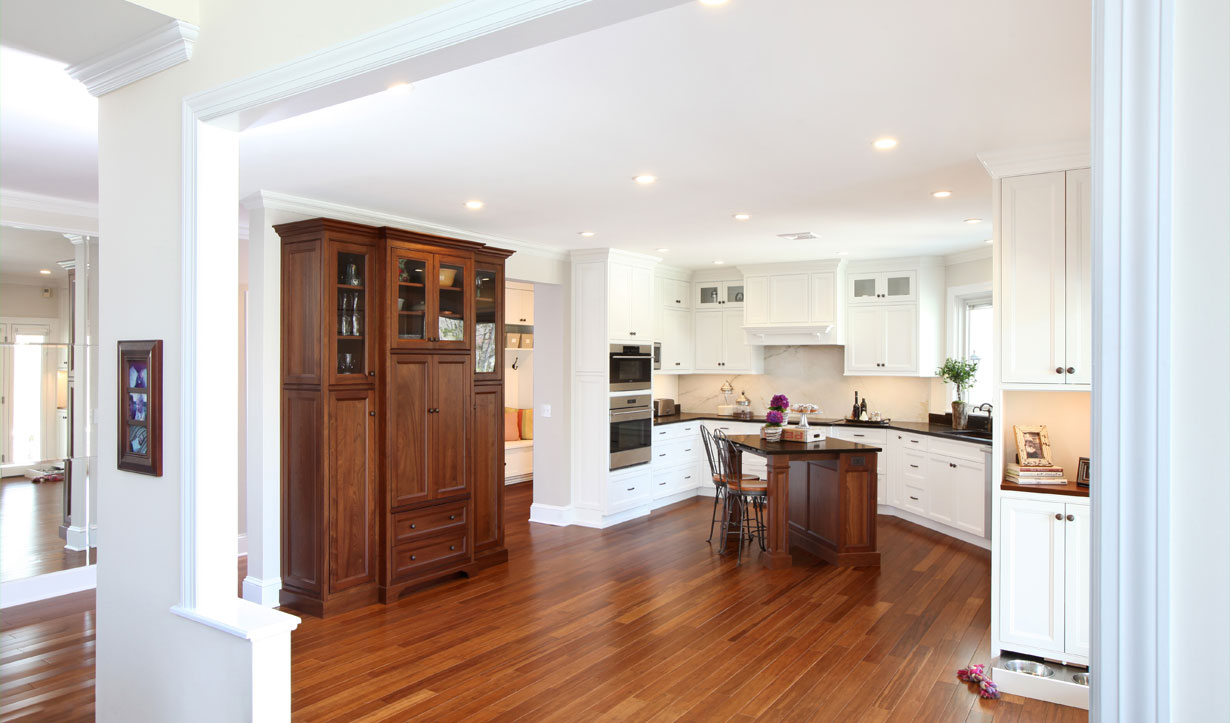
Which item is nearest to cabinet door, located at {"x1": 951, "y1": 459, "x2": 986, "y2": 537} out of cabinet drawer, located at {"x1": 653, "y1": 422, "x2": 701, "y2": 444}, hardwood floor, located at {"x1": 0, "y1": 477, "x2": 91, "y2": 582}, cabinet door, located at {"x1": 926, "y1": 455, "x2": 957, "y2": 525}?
cabinet door, located at {"x1": 926, "y1": 455, "x2": 957, "y2": 525}

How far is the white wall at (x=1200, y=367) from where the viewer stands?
0.93 m

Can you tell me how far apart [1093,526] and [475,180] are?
3766mm

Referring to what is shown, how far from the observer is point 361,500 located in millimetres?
4723

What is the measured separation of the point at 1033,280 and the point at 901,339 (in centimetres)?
378

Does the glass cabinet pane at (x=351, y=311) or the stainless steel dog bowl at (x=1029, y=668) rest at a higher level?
the glass cabinet pane at (x=351, y=311)

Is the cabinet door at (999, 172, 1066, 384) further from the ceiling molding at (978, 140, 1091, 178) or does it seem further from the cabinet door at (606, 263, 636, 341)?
the cabinet door at (606, 263, 636, 341)

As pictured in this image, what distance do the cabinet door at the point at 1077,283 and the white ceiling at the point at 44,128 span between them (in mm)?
4361

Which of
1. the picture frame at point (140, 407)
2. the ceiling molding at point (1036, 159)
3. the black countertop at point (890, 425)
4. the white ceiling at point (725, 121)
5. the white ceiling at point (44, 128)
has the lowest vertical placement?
the black countertop at point (890, 425)

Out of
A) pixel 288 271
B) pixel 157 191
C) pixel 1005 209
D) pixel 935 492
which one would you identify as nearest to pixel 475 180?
pixel 288 271

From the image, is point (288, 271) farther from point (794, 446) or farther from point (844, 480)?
point (844, 480)

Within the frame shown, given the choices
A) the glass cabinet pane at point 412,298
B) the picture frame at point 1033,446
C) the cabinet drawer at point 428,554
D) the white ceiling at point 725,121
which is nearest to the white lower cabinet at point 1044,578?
the picture frame at point 1033,446

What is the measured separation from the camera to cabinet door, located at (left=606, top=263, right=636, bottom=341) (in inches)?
273

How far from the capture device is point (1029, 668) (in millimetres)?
3498

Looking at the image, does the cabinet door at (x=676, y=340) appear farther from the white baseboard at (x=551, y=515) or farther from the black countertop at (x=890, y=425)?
the white baseboard at (x=551, y=515)
